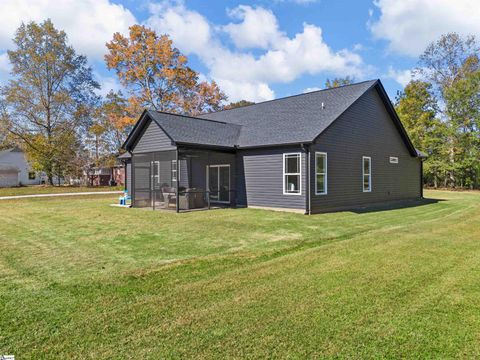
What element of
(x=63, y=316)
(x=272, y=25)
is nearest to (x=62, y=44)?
Result: (x=272, y=25)

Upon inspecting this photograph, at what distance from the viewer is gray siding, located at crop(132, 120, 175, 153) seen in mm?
13633

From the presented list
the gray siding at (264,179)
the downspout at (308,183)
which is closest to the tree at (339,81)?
the gray siding at (264,179)

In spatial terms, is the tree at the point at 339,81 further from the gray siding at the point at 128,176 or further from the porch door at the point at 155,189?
the porch door at the point at 155,189

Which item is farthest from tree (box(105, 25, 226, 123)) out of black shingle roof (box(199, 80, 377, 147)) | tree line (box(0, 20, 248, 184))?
black shingle roof (box(199, 80, 377, 147))

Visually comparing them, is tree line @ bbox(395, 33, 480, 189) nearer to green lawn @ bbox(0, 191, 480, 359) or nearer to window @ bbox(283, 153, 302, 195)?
window @ bbox(283, 153, 302, 195)

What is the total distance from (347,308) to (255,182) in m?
10.5

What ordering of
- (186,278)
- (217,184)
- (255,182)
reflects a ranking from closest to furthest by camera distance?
1. (186,278)
2. (255,182)
3. (217,184)

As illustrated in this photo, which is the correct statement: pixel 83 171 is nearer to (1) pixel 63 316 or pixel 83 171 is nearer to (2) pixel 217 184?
(2) pixel 217 184

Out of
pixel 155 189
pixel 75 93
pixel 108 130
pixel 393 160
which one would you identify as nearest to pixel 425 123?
pixel 393 160

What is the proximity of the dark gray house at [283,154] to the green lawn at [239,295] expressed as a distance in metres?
5.38

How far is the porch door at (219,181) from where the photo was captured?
50.9ft

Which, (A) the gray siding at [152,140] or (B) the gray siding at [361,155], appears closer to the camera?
(B) the gray siding at [361,155]

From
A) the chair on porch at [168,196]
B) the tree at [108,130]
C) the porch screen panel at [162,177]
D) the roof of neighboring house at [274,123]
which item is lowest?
the chair on porch at [168,196]

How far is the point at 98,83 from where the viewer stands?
114 ft
